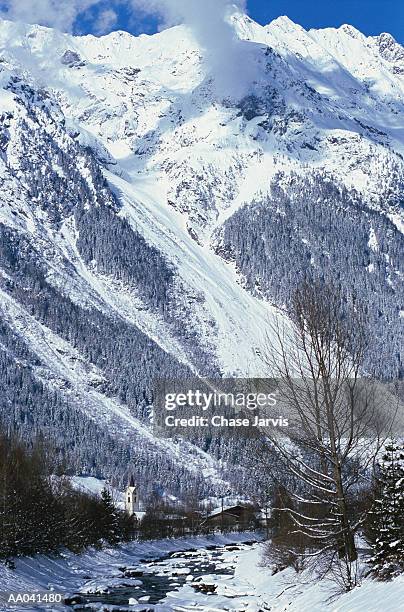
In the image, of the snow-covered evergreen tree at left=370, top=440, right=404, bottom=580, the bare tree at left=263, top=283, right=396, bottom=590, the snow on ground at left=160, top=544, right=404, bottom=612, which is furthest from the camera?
the snow-covered evergreen tree at left=370, top=440, right=404, bottom=580

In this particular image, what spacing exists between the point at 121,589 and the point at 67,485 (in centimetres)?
2037

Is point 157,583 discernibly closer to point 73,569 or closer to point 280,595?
point 73,569

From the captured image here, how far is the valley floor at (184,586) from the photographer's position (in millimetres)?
23266

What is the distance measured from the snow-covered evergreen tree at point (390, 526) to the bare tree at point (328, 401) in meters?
1.51

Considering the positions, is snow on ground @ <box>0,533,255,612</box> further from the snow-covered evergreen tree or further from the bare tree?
the bare tree

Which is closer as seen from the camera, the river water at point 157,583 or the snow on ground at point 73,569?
the snow on ground at point 73,569

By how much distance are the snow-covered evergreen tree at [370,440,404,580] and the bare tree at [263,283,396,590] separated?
4.94 feet

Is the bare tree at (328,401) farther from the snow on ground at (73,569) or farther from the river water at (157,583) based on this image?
the river water at (157,583)

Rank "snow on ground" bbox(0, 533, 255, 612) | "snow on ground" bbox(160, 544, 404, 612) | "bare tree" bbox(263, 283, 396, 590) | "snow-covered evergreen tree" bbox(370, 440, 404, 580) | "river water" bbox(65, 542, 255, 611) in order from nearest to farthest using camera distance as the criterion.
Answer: "snow on ground" bbox(160, 544, 404, 612) < "bare tree" bbox(263, 283, 396, 590) < "snow-covered evergreen tree" bbox(370, 440, 404, 580) < "snow on ground" bbox(0, 533, 255, 612) < "river water" bbox(65, 542, 255, 611)

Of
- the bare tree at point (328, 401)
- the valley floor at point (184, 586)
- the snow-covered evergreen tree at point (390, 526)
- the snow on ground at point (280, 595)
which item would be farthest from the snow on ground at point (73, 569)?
the bare tree at point (328, 401)

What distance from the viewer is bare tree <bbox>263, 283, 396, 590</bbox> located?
70.6ft

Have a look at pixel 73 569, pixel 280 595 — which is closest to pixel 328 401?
pixel 280 595

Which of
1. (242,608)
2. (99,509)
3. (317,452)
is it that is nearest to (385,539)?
(317,452)

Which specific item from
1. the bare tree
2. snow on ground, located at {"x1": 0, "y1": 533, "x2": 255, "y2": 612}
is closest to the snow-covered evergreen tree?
the bare tree
